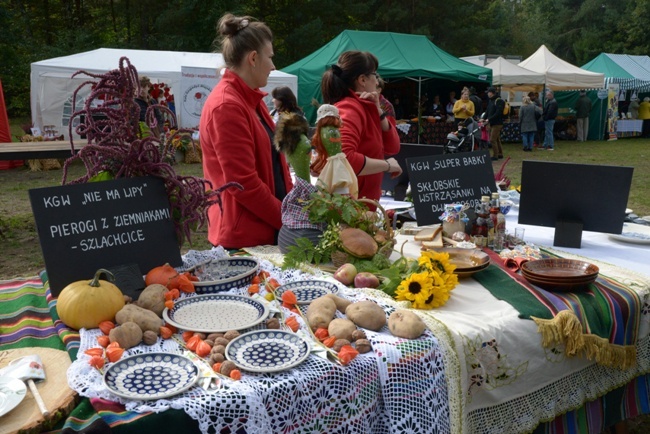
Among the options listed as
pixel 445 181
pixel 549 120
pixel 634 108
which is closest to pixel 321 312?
pixel 445 181

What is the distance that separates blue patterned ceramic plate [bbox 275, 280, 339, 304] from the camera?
173 cm

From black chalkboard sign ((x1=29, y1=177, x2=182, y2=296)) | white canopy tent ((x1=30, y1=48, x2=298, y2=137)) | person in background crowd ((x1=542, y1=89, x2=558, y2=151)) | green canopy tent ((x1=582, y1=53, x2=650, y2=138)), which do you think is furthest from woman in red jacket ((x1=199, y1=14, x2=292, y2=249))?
green canopy tent ((x1=582, y1=53, x2=650, y2=138))

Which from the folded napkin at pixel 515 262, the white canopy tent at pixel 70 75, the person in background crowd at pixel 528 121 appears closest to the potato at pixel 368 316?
the folded napkin at pixel 515 262

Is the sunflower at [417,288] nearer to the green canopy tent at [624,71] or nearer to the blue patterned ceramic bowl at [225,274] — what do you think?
the blue patterned ceramic bowl at [225,274]

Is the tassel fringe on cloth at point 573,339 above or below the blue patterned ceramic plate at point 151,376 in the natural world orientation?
below

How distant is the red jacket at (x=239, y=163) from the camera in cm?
216

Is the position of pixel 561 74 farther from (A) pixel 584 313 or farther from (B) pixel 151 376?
(B) pixel 151 376

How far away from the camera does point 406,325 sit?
4.87ft

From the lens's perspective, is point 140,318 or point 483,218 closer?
point 140,318

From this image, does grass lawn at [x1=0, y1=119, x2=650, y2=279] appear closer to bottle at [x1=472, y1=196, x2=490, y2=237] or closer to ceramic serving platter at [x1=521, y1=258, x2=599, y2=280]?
bottle at [x1=472, y1=196, x2=490, y2=237]

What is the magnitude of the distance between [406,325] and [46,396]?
0.87m

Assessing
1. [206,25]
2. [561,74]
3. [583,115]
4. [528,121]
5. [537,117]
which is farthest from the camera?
[206,25]

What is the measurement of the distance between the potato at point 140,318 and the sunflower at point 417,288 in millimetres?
727

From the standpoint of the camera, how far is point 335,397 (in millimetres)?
1318
